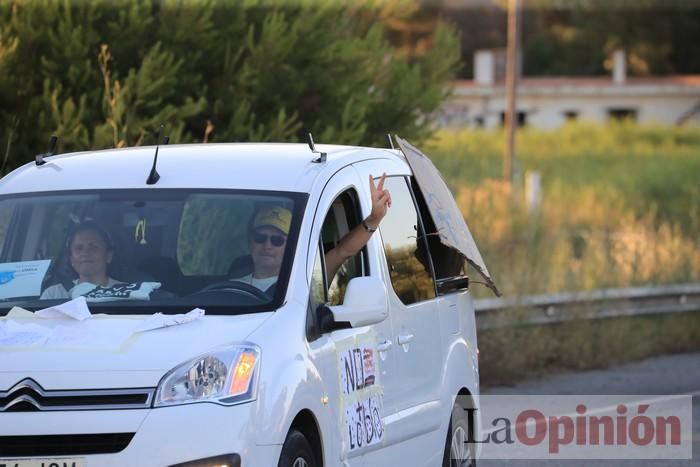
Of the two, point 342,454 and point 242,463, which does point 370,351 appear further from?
point 242,463

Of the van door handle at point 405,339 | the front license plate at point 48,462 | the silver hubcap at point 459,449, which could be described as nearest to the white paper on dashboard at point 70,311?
the front license plate at point 48,462

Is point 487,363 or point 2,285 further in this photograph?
point 487,363

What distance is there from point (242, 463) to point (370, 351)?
1.45 meters

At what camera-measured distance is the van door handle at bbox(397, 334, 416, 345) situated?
722 centimetres

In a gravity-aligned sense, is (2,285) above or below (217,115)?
below

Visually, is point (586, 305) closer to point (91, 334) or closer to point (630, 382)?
point (630, 382)

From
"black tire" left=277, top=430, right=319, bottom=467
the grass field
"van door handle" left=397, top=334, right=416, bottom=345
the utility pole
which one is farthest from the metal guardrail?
the utility pole

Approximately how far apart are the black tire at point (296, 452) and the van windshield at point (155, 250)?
1.99 feet

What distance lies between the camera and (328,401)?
6242 mm

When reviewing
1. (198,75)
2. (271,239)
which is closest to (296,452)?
(271,239)

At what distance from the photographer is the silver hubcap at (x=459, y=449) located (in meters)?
8.08

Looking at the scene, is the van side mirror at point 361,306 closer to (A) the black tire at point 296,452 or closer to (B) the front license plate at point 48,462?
(A) the black tire at point 296,452

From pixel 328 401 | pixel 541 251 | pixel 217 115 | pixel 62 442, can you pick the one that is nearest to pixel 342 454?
pixel 328 401

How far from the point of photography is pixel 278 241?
6.55 m
